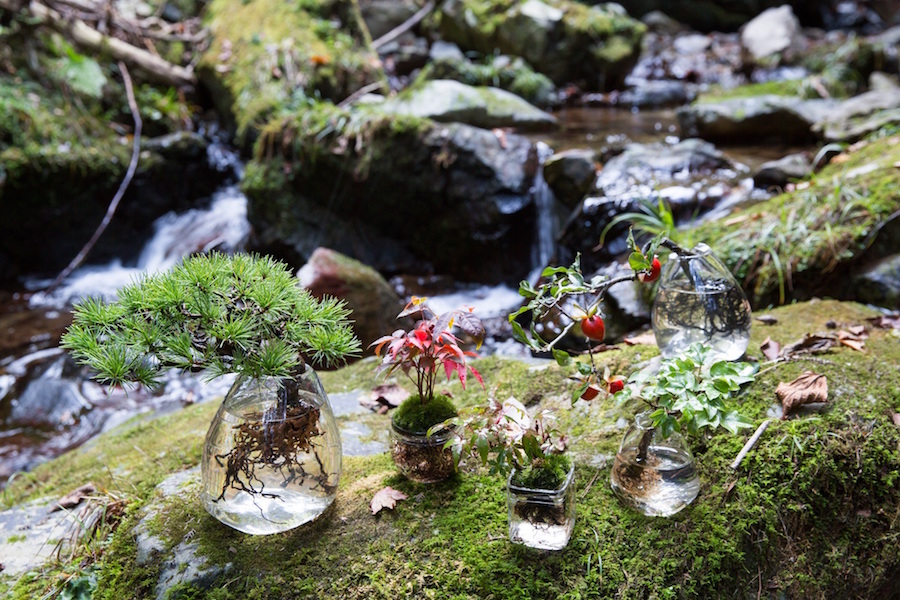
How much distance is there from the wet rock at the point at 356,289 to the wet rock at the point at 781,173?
3.58 m

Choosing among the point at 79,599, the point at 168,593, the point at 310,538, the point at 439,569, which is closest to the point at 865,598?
the point at 439,569

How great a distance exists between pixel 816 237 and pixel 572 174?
238cm

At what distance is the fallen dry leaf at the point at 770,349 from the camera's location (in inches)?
104

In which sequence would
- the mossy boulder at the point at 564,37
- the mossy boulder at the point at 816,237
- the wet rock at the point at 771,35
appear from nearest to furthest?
the mossy boulder at the point at 816,237, the mossy boulder at the point at 564,37, the wet rock at the point at 771,35

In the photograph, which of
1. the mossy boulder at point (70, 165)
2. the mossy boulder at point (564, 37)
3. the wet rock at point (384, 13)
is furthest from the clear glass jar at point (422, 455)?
the wet rock at point (384, 13)

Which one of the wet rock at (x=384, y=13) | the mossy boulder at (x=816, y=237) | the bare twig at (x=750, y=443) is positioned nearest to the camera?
the bare twig at (x=750, y=443)

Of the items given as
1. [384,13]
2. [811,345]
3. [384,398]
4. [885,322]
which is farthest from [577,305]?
[384,13]

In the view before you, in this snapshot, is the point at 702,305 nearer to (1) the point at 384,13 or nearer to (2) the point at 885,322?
(2) the point at 885,322

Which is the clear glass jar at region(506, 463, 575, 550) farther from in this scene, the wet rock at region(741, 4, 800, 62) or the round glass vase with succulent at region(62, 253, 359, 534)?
the wet rock at region(741, 4, 800, 62)

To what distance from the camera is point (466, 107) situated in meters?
7.62

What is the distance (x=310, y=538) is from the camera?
1.95m

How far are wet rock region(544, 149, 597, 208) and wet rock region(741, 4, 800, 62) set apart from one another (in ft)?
27.7

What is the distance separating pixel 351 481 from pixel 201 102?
900 cm

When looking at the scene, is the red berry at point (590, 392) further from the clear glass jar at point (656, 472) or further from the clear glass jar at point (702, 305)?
the clear glass jar at point (702, 305)
